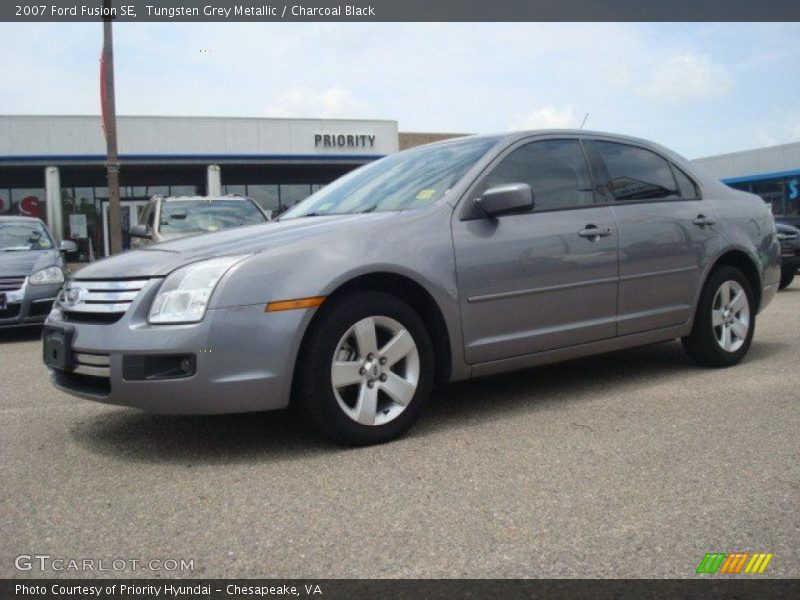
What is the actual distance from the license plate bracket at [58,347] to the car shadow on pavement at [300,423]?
1.38ft

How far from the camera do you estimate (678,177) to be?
17.6 feet

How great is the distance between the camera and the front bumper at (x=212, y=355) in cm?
338

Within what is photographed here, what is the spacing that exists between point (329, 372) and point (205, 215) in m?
7.23

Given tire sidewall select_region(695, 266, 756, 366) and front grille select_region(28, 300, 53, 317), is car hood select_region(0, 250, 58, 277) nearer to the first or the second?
front grille select_region(28, 300, 53, 317)

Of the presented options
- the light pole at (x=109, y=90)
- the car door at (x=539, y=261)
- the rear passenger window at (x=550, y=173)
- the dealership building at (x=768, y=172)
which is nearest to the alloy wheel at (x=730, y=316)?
the car door at (x=539, y=261)

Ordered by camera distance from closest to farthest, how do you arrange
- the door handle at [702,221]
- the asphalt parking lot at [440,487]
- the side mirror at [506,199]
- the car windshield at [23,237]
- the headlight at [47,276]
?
1. the asphalt parking lot at [440,487]
2. the side mirror at [506,199]
3. the door handle at [702,221]
4. the headlight at [47,276]
5. the car windshield at [23,237]

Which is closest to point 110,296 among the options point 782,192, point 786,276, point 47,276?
point 47,276

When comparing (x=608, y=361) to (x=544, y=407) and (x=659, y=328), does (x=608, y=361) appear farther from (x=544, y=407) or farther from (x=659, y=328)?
(x=544, y=407)

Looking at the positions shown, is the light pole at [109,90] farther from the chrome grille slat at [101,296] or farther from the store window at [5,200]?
the store window at [5,200]

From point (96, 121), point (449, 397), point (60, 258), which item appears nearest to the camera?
point (449, 397)

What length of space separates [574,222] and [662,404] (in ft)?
3.71

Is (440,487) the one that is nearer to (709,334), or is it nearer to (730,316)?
(709,334)

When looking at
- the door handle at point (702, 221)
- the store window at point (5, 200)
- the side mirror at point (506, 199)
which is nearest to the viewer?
the side mirror at point (506, 199)

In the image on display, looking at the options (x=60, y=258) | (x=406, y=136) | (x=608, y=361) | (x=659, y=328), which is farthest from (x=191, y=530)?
(x=406, y=136)
